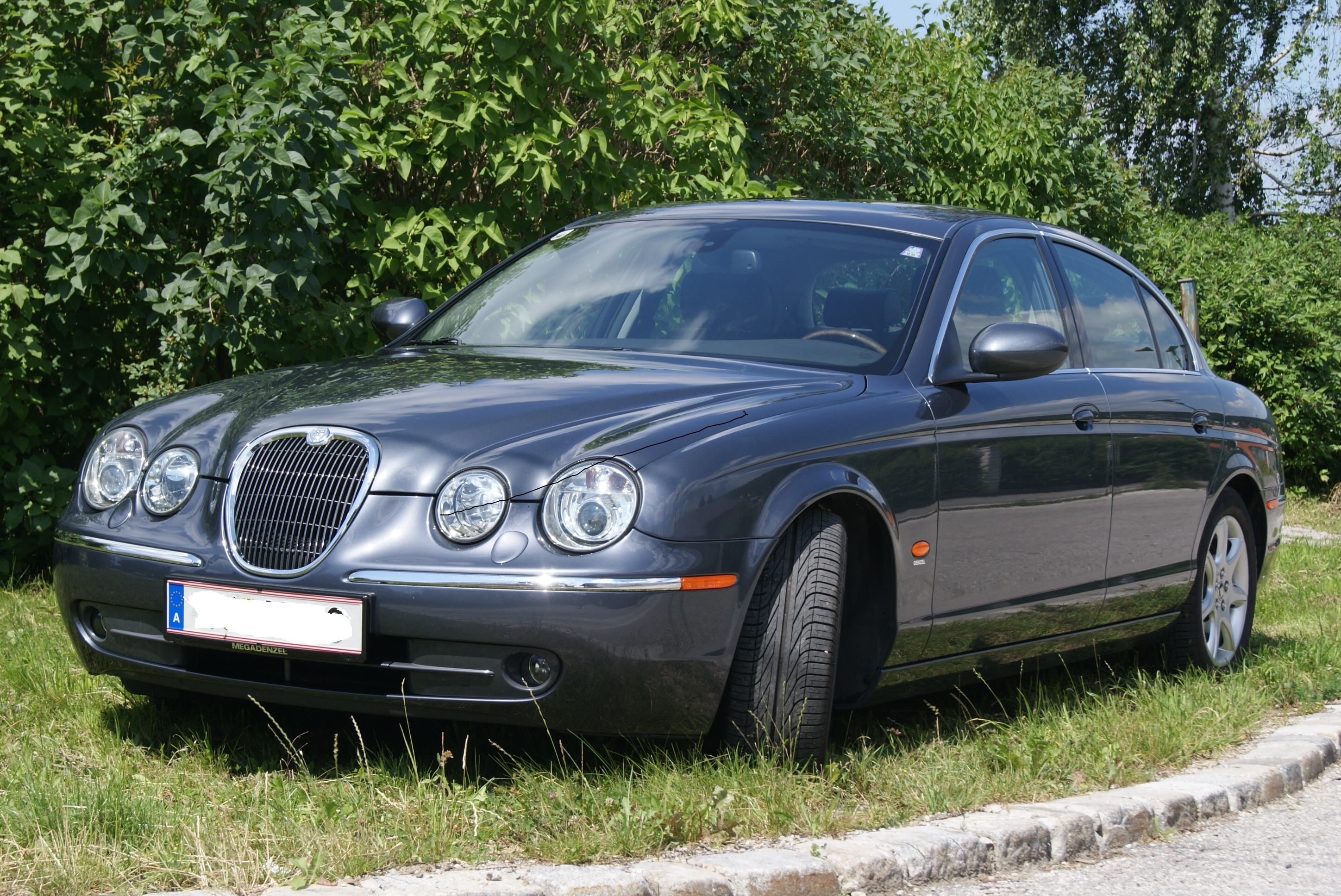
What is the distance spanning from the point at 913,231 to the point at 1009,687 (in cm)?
173

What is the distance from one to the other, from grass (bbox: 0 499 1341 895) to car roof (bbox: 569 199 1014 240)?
158 centimetres

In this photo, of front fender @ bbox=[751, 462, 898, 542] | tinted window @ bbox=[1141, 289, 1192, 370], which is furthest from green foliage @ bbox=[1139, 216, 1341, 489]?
front fender @ bbox=[751, 462, 898, 542]

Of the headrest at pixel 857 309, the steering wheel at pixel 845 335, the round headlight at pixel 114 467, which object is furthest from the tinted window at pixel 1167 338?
the round headlight at pixel 114 467

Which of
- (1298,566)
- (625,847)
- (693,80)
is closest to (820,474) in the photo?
(625,847)

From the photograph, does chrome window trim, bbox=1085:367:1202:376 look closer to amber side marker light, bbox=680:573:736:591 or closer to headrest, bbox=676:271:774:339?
headrest, bbox=676:271:774:339

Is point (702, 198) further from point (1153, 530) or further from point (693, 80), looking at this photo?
point (1153, 530)

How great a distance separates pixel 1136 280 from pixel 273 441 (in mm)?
3794

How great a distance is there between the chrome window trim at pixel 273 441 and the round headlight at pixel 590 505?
452 mm

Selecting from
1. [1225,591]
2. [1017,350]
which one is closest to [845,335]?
[1017,350]

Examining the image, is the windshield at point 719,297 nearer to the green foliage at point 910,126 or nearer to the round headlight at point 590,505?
the round headlight at point 590,505

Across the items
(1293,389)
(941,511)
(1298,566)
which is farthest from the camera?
(1293,389)

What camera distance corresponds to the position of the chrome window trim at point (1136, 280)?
18.2 feet

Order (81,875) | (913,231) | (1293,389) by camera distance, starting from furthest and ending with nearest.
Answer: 1. (1293,389)
2. (913,231)
3. (81,875)

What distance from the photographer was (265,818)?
126 inches
